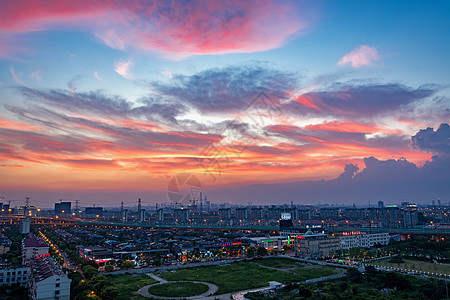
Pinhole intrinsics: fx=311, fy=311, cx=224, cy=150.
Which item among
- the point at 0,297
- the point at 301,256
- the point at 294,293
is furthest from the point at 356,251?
the point at 0,297

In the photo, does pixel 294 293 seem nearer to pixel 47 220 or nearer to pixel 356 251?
pixel 356 251

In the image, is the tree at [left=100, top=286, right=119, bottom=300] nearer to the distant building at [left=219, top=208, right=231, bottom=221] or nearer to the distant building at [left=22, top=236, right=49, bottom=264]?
the distant building at [left=22, top=236, right=49, bottom=264]

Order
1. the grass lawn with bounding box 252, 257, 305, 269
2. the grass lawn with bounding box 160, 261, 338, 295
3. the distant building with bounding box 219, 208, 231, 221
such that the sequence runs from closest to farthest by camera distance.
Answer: the grass lawn with bounding box 160, 261, 338, 295, the grass lawn with bounding box 252, 257, 305, 269, the distant building with bounding box 219, 208, 231, 221

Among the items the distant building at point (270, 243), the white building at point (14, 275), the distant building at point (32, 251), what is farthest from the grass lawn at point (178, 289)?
the distant building at point (270, 243)

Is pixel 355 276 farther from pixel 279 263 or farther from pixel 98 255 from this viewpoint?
pixel 98 255

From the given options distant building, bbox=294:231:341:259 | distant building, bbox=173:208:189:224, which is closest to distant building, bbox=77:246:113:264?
distant building, bbox=294:231:341:259

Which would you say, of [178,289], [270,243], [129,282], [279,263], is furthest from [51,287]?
[270,243]

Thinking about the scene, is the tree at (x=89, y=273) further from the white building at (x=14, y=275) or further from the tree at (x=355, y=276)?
the tree at (x=355, y=276)
